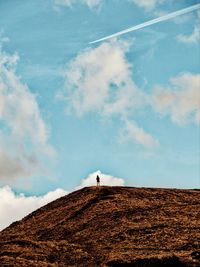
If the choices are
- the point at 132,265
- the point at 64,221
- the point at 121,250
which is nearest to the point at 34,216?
the point at 64,221

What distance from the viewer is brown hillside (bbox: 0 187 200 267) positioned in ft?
110

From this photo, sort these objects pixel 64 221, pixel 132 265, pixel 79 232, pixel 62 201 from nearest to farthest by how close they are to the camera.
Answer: pixel 132 265 → pixel 79 232 → pixel 64 221 → pixel 62 201

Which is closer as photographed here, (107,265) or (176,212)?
(107,265)

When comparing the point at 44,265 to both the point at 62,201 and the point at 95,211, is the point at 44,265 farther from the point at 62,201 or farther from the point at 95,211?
the point at 62,201

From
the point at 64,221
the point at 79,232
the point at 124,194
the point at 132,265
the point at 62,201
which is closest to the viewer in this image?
the point at 132,265

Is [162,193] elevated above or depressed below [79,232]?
above

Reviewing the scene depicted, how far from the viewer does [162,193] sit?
5184 cm

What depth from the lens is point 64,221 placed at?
46125 millimetres

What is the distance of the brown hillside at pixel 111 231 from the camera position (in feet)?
110

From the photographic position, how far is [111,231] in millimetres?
40594

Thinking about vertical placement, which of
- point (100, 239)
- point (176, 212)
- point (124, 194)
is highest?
point (124, 194)

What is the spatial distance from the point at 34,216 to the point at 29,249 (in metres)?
16.4

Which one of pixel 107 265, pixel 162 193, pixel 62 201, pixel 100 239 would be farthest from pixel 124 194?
pixel 107 265

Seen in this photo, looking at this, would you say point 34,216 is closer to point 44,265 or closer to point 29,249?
point 29,249
